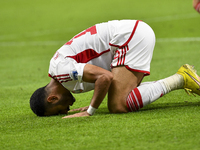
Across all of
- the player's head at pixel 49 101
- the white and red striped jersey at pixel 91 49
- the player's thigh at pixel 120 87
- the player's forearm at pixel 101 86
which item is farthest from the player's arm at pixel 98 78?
the player's head at pixel 49 101

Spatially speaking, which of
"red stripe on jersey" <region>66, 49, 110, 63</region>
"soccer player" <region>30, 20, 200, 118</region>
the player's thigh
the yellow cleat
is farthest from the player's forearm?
the yellow cleat

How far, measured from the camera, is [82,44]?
346 centimetres

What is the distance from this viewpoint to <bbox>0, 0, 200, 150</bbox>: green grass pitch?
2.57 meters

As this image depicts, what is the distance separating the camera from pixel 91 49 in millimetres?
3457

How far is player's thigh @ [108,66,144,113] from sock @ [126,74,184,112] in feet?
0.19

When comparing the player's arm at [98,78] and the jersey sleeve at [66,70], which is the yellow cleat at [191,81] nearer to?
the player's arm at [98,78]

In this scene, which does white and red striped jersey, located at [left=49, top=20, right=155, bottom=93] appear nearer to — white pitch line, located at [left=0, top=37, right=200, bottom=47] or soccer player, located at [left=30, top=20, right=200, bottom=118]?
soccer player, located at [left=30, top=20, right=200, bottom=118]

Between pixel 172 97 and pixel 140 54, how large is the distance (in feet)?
2.53

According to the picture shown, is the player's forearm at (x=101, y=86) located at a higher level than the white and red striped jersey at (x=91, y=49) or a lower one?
lower

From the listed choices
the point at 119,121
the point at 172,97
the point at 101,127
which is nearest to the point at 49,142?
the point at 101,127

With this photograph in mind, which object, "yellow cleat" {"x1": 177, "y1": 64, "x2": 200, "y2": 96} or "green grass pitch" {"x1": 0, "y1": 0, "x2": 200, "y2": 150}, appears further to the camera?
"yellow cleat" {"x1": 177, "y1": 64, "x2": 200, "y2": 96}

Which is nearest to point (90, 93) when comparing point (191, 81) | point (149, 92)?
point (149, 92)

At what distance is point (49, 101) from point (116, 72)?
2.27ft

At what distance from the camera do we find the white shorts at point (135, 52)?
346 cm
